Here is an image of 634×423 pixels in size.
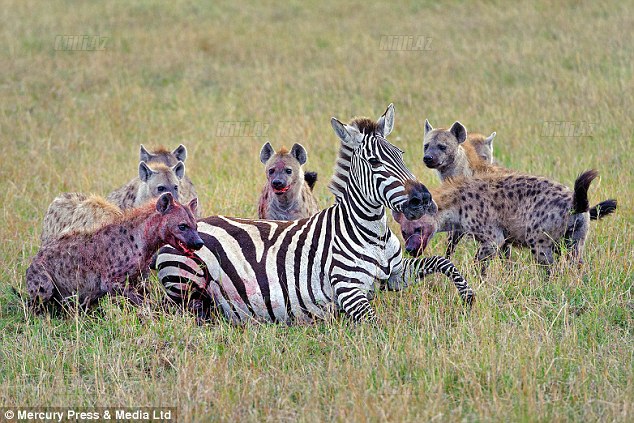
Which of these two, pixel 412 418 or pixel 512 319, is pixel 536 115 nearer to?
pixel 512 319

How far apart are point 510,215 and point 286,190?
6.64ft

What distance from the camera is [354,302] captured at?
229 inches

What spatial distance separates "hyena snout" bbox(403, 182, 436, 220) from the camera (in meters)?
5.68

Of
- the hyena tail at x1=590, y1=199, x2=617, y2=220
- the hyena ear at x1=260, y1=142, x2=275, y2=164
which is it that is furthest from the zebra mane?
the hyena ear at x1=260, y1=142, x2=275, y2=164

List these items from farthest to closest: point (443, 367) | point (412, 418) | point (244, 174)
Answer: point (244, 174), point (443, 367), point (412, 418)

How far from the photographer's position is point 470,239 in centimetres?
776

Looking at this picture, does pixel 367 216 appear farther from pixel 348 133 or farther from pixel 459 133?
pixel 459 133

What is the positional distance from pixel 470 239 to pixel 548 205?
964 mm

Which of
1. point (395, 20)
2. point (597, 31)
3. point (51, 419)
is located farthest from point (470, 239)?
point (395, 20)

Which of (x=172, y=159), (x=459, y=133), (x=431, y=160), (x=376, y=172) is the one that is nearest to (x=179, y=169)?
(x=172, y=159)

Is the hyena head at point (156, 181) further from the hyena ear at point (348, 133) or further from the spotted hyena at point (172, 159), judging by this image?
the hyena ear at point (348, 133)

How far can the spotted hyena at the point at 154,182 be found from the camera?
8.00 meters

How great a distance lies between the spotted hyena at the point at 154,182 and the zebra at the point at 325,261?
70.9 inches

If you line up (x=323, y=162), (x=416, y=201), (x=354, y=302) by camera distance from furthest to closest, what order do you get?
(x=323, y=162)
(x=354, y=302)
(x=416, y=201)
